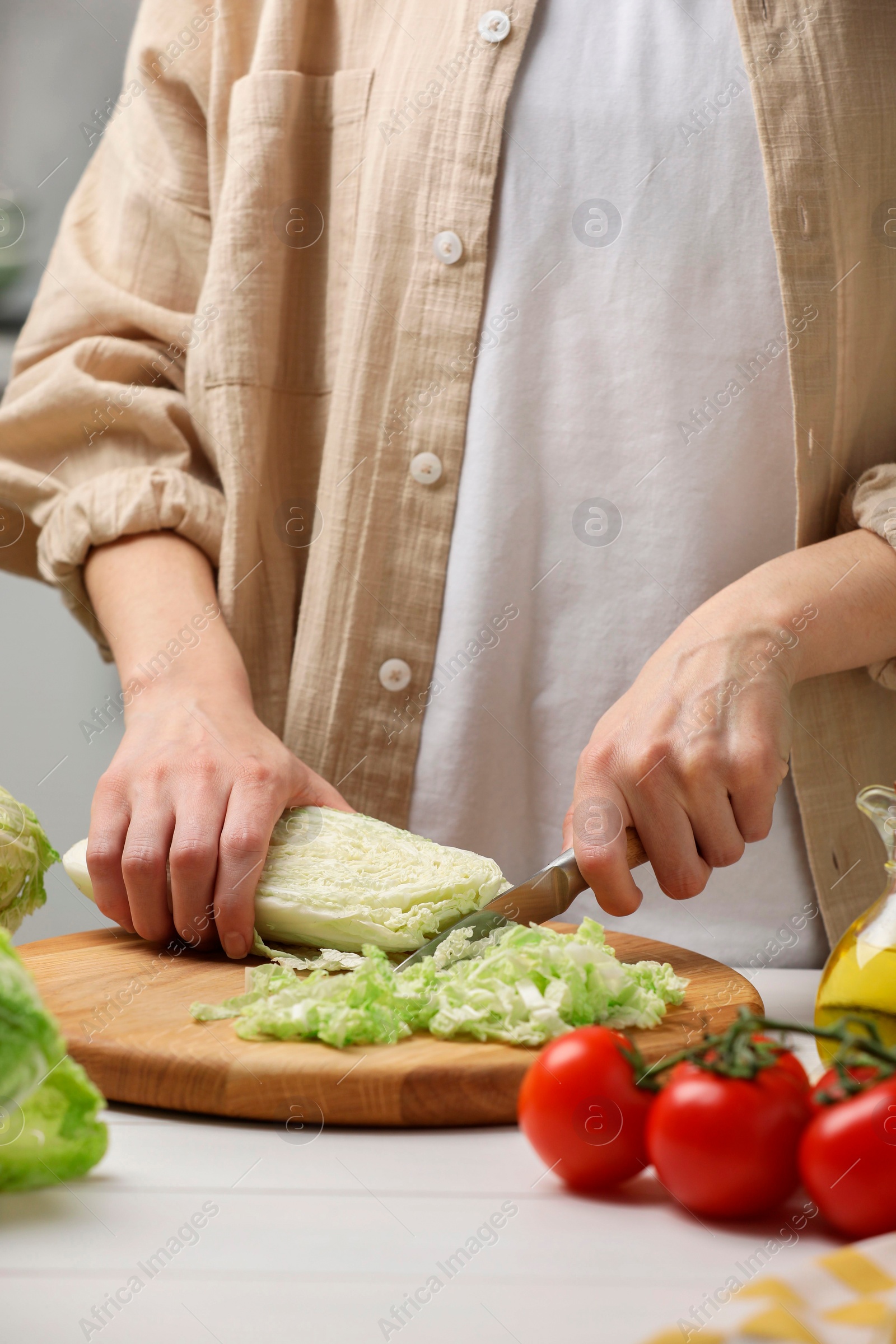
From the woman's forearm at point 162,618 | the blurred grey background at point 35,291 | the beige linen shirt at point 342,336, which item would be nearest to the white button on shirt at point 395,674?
the beige linen shirt at point 342,336

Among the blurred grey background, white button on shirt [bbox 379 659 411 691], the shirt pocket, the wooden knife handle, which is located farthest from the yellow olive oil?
the blurred grey background

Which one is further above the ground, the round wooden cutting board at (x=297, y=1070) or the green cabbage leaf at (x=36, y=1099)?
the green cabbage leaf at (x=36, y=1099)

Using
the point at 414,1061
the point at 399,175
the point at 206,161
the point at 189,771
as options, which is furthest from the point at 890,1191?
the point at 206,161

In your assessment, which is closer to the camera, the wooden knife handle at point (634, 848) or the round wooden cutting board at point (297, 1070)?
the round wooden cutting board at point (297, 1070)

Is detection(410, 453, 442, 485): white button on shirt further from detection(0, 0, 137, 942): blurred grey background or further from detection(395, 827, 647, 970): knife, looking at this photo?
detection(0, 0, 137, 942): blurred grey background

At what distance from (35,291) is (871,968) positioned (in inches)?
93.1

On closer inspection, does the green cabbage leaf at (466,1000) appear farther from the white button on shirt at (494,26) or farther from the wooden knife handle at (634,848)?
the white button on shirt at (494,26)

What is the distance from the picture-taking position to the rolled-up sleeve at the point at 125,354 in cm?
144

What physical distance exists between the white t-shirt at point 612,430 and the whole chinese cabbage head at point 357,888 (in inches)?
10.1

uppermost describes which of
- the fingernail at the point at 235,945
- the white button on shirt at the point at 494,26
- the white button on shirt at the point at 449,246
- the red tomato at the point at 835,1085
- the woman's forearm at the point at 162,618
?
the white button on shirt at the point at 494,26

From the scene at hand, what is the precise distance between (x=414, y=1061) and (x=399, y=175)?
3.51ft

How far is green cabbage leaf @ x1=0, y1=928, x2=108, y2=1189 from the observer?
0.60m

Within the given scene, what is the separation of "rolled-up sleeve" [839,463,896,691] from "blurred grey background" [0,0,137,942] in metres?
1.74

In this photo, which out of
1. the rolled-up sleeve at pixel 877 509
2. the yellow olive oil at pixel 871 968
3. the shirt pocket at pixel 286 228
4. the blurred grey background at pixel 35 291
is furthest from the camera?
the blurred grey background at pixel 35 291
